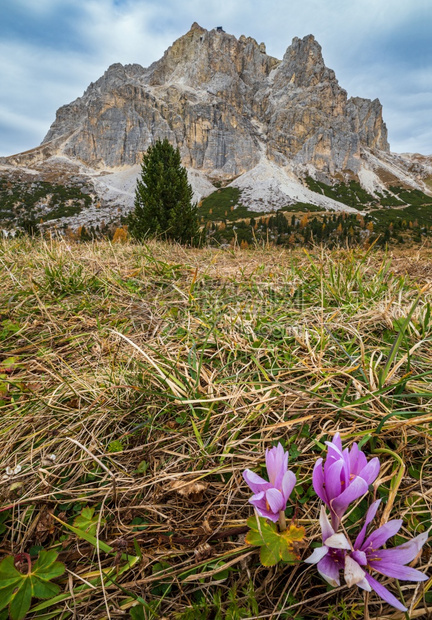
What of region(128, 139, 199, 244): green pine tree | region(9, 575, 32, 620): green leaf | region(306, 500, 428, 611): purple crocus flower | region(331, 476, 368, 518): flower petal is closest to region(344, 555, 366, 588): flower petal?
region(306, 500, 428, 611): purple crocus flower

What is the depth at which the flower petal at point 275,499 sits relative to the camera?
82 cm

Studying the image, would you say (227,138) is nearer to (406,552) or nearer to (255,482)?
(255,482)

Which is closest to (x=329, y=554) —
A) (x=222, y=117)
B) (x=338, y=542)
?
(x=338, y=542)

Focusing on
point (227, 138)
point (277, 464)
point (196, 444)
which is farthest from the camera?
point (227, 138)

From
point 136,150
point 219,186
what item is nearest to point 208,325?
point 219,186

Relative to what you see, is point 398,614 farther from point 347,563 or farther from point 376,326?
point 376,326

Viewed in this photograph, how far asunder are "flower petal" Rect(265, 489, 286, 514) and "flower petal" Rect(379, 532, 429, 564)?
286 millimetres

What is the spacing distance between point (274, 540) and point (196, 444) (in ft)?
1.78

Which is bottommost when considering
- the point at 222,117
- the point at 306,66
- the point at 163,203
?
the point at 163,203

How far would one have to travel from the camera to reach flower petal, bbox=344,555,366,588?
696 mm

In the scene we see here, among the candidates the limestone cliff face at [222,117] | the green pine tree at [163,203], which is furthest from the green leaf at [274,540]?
the limestone cliff face at [222,117]

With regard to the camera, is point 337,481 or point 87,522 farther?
point 87,522

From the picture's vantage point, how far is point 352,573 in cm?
71

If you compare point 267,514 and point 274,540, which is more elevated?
point 267,514
